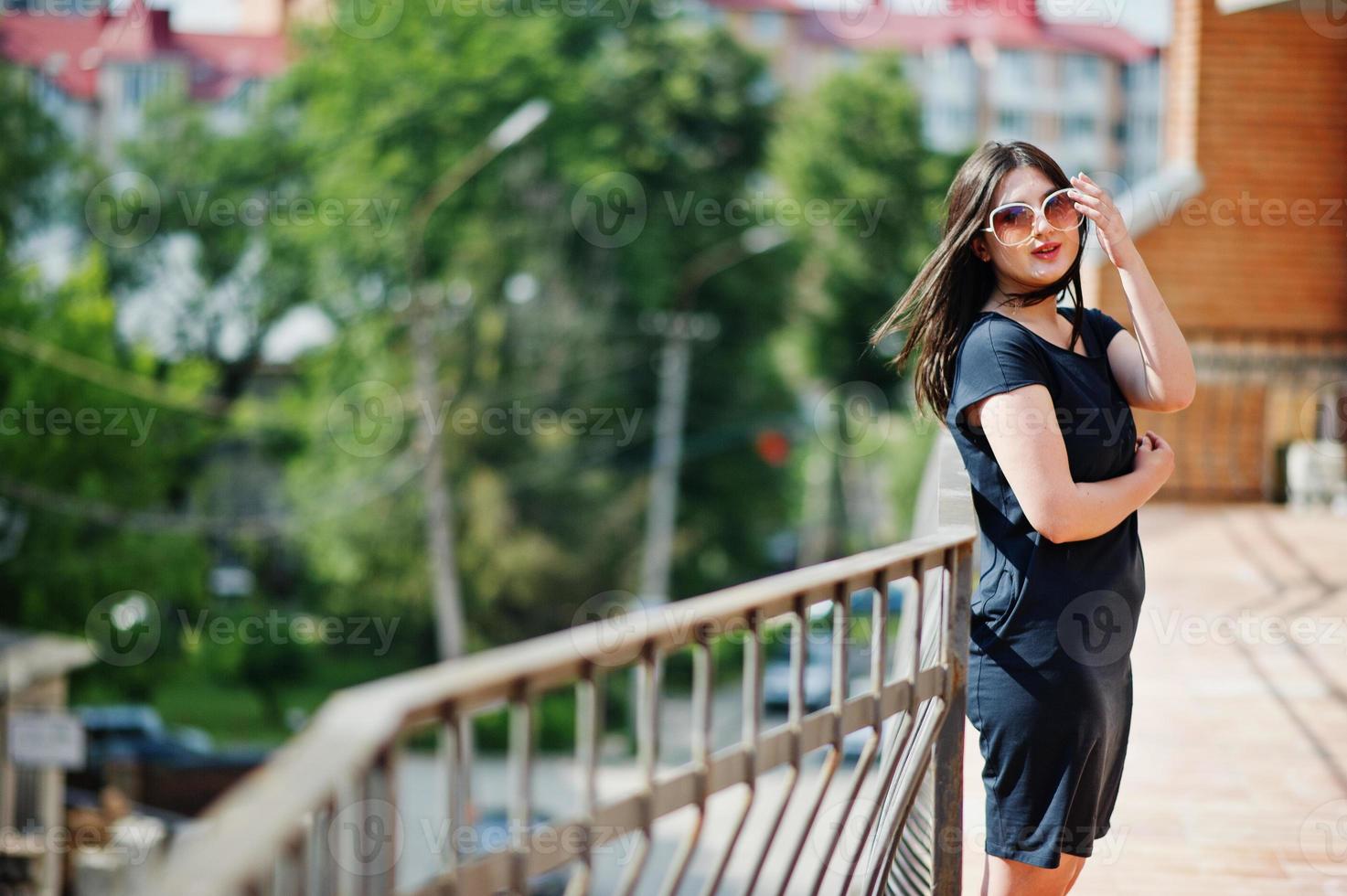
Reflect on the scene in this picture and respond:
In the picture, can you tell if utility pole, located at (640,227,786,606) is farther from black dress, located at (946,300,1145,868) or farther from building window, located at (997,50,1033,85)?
building window, located at (997,50,1033,85)

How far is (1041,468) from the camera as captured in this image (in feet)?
6.97

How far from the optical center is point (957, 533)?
2.65 m

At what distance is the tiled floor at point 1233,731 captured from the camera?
3.90 meters

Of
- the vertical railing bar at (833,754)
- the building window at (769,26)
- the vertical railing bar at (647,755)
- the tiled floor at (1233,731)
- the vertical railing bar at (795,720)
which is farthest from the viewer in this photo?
the building window at (769,26)

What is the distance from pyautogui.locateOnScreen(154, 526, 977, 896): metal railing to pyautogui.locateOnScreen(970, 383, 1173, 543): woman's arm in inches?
11.5

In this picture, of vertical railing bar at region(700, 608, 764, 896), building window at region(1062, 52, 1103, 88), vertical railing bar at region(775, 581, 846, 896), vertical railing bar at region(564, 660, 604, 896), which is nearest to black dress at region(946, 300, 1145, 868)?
vertical railing bar at region(775, 581, 846, 896)

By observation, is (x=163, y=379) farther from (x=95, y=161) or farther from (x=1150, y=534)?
(x=1150, y=534)

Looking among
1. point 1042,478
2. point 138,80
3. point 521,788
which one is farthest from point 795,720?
point 138,80

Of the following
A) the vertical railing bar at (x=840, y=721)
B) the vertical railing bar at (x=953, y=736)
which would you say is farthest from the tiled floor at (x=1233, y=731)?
the vertical railing bar at (x=840, y=721)

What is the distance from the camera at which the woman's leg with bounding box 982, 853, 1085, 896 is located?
231 centimetres

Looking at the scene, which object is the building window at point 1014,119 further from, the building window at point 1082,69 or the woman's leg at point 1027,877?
the woman's leg at point 1027,877

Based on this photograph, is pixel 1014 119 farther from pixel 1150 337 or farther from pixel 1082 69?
pixel 1150 337

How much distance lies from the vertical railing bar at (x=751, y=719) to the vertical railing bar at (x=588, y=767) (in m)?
0.31

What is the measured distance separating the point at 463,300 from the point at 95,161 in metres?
10.2
